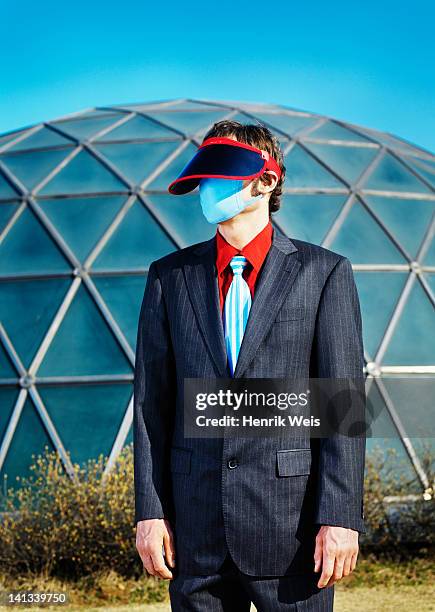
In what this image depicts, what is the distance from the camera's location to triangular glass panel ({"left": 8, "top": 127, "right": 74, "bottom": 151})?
550 inches

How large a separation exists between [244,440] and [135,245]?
8.56 meters

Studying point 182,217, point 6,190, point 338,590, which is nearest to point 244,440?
point 338,590

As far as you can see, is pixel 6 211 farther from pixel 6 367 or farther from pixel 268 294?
pixel 268 294

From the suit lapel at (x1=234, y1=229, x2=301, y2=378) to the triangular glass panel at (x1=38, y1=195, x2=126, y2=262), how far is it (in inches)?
332

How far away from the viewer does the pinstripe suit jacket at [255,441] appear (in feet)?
9.11

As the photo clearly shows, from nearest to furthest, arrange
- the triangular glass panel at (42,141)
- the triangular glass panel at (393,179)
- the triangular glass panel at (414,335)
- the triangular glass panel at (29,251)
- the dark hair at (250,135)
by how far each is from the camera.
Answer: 1. the dark hair at (250,135)
2. the triangular glass panel at (414,335)
3. the triangular glass panel at (29,251)
4. the triangular glass panel at (393,179)
5. the triangular glass panel at (42,141)

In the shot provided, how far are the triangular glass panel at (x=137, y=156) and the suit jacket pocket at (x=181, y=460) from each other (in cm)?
966

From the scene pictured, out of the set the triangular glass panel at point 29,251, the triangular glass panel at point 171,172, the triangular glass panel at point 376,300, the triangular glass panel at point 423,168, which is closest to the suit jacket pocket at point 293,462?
the triangular glass panel at point 376,300

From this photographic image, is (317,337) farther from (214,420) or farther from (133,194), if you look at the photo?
(133,194)

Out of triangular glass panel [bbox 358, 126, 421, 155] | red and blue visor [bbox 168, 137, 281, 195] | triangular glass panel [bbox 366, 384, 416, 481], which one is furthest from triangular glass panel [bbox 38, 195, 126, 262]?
red and blue visor [bbox 168, 137, 281, 195]

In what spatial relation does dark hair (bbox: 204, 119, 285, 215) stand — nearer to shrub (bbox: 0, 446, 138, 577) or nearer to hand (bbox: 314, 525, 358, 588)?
hand (bbox: 314, 525, 358, 588)

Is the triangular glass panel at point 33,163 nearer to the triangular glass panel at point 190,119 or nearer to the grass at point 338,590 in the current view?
the triangular glass panel at point 190,119

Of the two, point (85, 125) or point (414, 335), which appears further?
point (85, 125)

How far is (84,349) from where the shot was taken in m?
10.3
